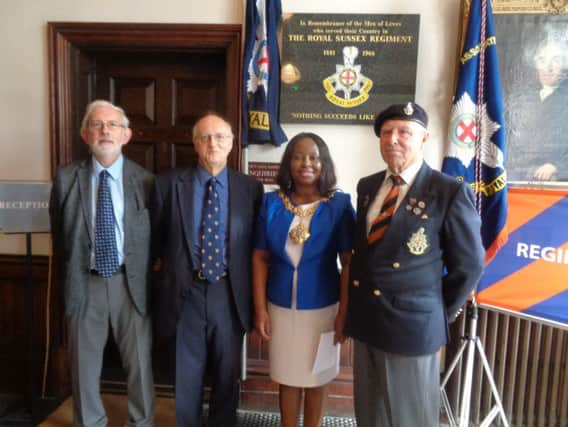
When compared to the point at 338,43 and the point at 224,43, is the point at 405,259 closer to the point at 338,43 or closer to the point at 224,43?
the point at 338,43

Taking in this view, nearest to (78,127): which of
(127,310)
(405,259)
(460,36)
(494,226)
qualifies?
(127,310)

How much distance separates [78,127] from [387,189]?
6.19 ft

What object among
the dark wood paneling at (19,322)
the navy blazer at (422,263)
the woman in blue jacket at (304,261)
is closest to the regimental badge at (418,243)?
the navy blazer at (422,263)

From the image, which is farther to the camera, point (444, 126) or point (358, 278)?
point (444, 126)

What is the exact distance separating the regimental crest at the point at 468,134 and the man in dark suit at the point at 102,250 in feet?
4.84

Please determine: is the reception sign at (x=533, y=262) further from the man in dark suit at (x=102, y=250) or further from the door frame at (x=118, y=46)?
the man in dark suit at (x=102, y=250)

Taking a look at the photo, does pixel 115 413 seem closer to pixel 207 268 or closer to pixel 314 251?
pixel 207 268

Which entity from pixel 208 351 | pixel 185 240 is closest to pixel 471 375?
pixel 208 351

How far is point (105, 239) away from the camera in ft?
5.51

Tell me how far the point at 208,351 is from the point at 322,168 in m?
0.95

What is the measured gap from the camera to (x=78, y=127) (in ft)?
7.61

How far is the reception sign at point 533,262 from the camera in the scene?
171cm

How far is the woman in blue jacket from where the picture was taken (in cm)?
154

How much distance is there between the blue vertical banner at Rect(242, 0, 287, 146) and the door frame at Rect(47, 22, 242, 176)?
95mm
